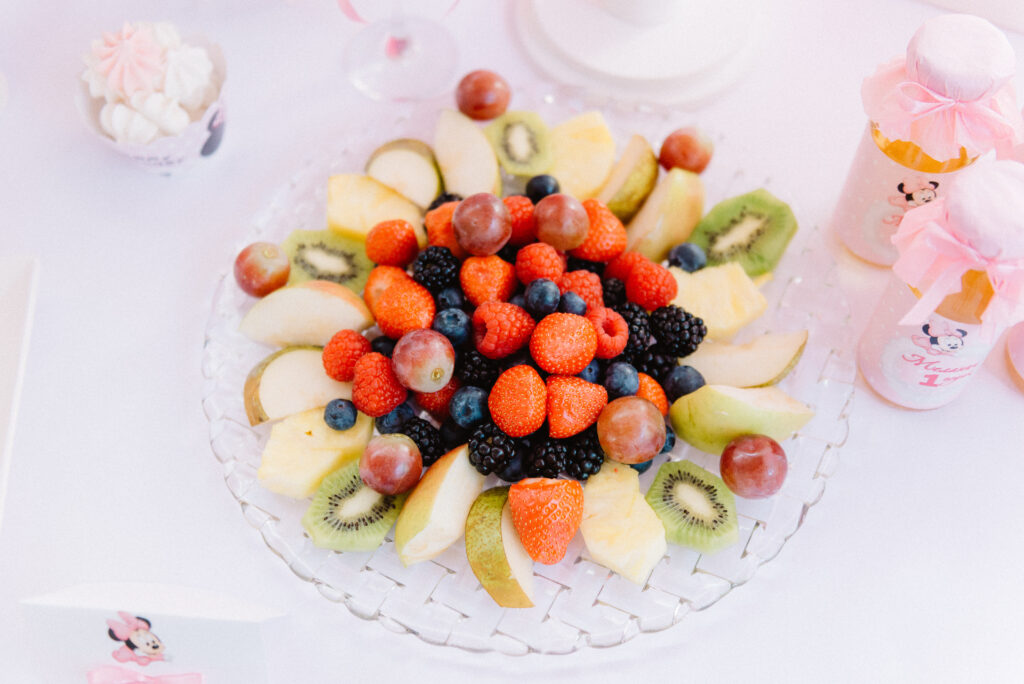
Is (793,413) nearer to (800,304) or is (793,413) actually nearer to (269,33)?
(800,304)

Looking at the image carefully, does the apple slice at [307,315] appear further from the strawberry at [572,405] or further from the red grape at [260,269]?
the strawberry at [572,405]

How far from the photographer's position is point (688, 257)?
1307 mm

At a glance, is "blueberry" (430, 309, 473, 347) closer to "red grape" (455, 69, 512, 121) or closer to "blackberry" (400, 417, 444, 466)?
"blackberry" (400, 417, 444, 466)

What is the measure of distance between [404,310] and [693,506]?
0.47m

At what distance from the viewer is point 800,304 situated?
4.33 ft

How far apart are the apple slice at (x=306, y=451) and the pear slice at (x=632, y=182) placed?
523 mm

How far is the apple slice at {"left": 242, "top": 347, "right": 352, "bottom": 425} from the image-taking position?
1.19 meters

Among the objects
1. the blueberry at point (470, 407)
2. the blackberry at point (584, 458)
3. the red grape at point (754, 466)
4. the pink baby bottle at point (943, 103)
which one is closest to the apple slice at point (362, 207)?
the blueberry at point (470, 407)

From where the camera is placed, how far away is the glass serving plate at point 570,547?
1080 mm

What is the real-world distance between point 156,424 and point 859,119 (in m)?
1.29

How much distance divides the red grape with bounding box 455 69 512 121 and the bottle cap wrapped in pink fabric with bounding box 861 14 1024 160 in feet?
2.06

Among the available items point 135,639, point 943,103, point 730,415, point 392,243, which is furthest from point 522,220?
point 135,639

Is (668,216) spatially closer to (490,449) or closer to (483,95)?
(483,95)

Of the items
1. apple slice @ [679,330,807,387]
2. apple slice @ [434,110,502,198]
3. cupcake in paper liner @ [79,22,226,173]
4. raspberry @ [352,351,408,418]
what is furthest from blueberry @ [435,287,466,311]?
cupcake in paper liner @ [79,22,226,173]
